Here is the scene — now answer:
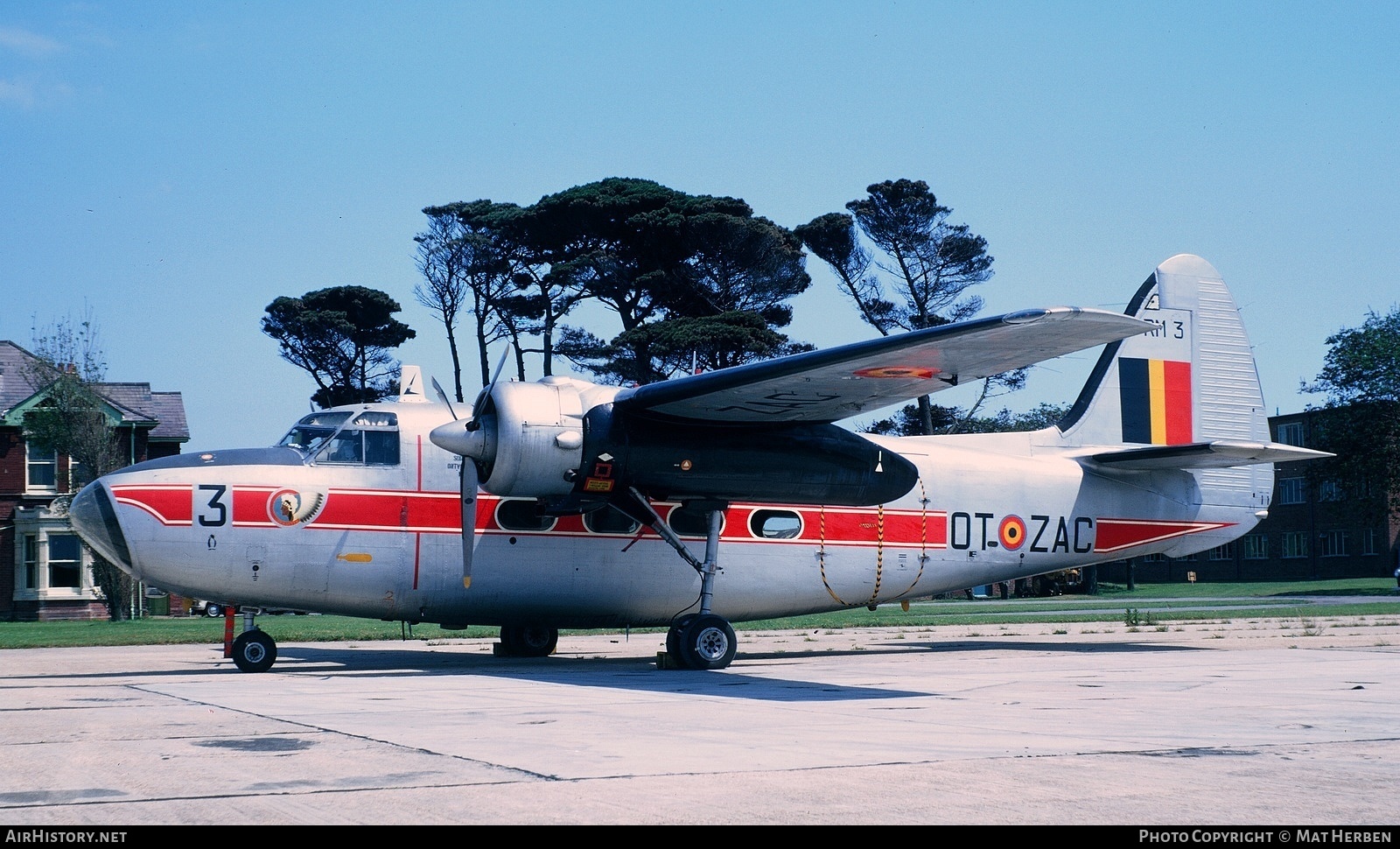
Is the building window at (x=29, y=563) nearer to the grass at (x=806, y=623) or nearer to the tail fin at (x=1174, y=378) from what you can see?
the grass at (x=806, y=623)

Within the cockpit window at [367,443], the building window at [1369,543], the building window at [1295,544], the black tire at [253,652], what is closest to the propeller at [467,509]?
the cockpit window at [367,443]

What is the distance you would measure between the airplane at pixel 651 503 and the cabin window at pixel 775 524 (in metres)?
0.04

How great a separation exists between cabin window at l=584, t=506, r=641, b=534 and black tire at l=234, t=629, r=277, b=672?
15.2 feet

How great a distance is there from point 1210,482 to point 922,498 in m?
5.93

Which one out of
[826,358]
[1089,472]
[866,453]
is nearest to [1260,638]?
[1089,472]

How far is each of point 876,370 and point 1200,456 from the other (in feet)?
26.9

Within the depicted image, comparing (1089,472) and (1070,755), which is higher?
(1089,472)

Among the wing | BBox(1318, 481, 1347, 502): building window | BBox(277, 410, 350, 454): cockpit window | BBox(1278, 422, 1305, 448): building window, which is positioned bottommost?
BBox(1318, 481, 1347, 502): building window

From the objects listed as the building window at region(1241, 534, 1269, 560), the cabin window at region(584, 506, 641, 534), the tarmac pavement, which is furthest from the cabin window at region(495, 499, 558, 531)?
the building window at region(1241, 534, 1269, 560)

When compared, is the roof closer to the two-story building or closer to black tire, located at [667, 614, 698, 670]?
black tire, located at [667, 614, 698, 670]

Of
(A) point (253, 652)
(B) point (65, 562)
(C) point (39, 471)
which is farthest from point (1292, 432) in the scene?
(A) point (253, 652)

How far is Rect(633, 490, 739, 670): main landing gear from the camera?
56.2ft

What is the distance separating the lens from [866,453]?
1803 cm
